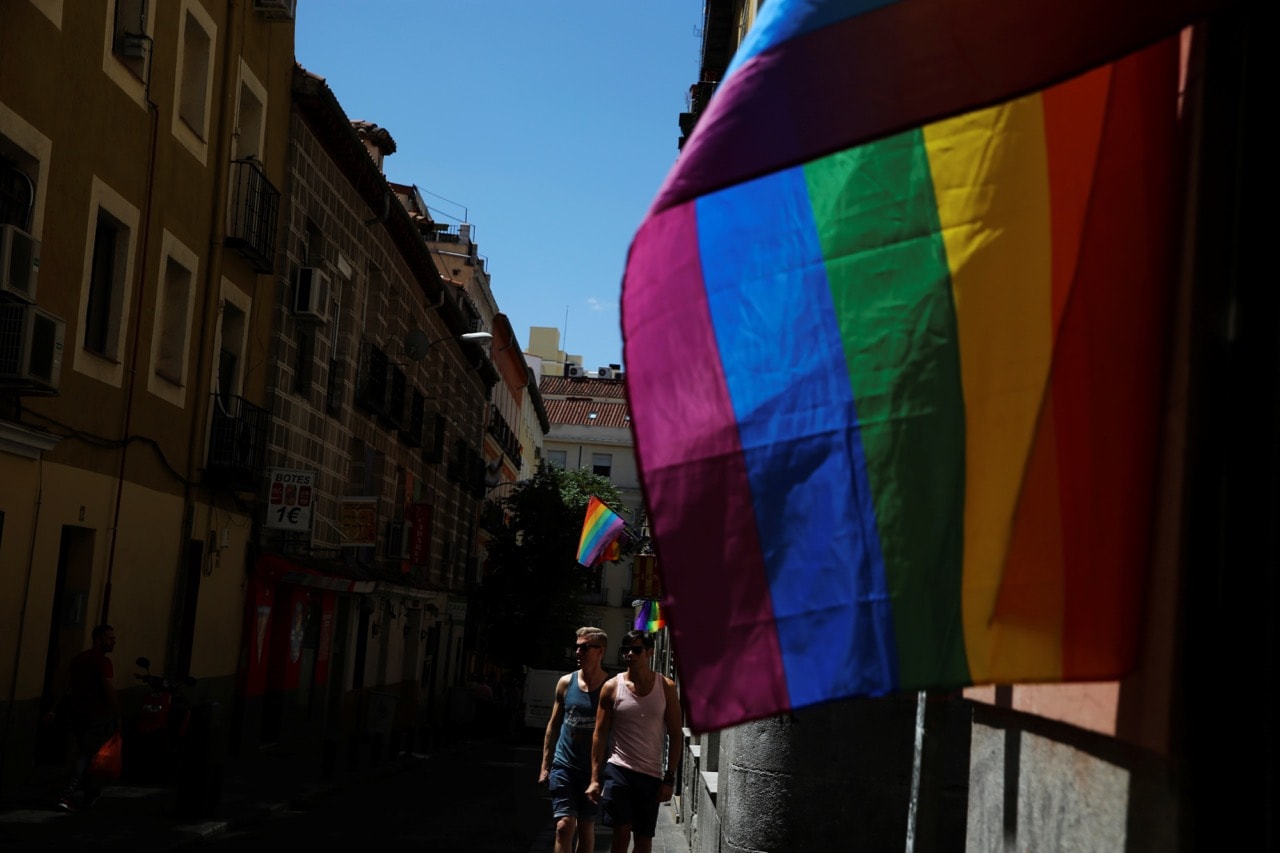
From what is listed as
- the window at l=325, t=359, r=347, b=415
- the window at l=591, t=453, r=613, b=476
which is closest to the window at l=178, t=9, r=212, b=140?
the window at l=325, t=359, r=347, b=415

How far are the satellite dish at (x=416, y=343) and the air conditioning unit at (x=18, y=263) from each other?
20747 millimetres

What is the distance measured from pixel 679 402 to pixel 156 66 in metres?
16.2

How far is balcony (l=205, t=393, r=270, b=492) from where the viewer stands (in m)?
20.3

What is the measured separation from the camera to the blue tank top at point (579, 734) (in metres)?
10.4

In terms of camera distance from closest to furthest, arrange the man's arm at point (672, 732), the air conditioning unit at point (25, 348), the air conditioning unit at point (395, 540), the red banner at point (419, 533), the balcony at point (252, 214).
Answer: the man's arm at point (672, 732), the air conditioning unit at point (25, 348), the balcony at point (252, 214), the air conditioning unit at point (395, 540), the red banner at point (419, 533)

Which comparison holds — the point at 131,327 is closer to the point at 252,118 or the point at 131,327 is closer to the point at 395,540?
the point at 252,118

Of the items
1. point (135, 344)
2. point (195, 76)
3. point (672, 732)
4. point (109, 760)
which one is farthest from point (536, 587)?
point (672, 732)

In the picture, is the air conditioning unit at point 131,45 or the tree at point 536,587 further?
the tree at point 536,587

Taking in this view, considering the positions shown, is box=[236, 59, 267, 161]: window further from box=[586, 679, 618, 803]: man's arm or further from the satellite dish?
box=[586, 679, 618, 803]: man's arm

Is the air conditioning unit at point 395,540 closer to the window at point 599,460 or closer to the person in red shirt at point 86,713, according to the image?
the person in red shirt at point 86,713

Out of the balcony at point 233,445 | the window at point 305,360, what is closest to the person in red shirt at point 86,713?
the balcony at point 233,445

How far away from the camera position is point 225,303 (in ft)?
68.4

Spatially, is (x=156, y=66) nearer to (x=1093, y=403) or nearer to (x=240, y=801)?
(x=240, y=801)

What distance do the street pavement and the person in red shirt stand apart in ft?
0.76
